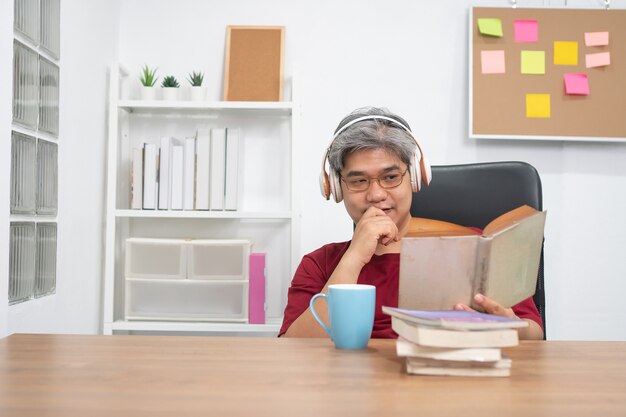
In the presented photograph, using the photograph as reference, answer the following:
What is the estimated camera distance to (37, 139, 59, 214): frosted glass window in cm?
173

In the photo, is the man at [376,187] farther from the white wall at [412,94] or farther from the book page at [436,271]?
the white wall at [412,94]

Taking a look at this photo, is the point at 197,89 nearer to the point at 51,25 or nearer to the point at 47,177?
the point at 51,25

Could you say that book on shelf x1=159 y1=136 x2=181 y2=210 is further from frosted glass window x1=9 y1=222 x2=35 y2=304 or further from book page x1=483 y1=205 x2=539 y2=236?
book page x1=483 y1=205 x2=539 y2=236

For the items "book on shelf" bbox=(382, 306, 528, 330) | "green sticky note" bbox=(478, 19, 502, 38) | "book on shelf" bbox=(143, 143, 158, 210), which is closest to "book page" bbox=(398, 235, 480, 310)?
"book on shelf" bbox=(382, 306, 528, 330)

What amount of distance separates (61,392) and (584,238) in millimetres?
2297

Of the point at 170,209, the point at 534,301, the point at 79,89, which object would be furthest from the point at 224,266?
the point at 534,301

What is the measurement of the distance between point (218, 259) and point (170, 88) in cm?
67

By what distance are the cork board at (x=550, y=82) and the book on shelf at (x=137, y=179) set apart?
4.20ft

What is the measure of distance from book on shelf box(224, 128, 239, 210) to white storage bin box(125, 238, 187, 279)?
224 millimetres

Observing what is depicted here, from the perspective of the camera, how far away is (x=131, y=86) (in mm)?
2520

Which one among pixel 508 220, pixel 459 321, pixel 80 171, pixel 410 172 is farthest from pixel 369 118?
pixel 80 171

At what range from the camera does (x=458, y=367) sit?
2.48 feet

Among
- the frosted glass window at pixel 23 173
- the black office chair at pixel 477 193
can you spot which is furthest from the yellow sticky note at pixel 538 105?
the frosted glass window at pixel 23 173

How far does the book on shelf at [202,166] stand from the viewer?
2.28 metres
